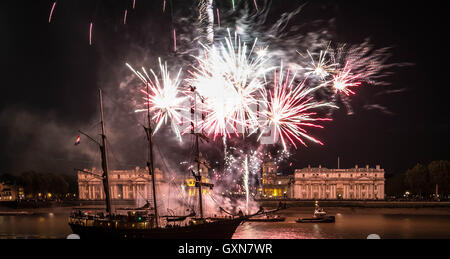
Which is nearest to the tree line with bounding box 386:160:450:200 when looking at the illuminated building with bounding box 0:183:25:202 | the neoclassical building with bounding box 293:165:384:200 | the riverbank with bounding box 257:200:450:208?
the riverbank with bounding box 257:200:450:208

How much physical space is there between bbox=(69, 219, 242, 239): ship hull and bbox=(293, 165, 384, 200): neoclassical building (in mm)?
105824

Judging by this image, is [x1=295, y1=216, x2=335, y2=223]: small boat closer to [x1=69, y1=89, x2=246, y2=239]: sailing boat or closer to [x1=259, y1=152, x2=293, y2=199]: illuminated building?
[x1=69, y1=89, x2=246, y2=239]: sailing boat

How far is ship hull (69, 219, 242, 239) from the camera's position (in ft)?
131

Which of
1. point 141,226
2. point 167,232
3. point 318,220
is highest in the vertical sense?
point 141,226

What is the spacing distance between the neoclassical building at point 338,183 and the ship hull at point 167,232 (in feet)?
347

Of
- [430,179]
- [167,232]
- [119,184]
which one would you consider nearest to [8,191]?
[119,184]


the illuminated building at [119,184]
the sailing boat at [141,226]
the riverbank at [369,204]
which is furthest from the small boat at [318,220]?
the illuminated building at [119,184]

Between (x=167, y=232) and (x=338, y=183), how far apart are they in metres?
116

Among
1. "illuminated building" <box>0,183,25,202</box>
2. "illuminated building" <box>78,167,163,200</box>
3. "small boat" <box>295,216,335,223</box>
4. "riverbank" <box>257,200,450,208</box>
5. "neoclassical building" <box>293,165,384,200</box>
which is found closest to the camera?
"small boat" <box>295,216,335,223</box>

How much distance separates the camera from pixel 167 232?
131ft

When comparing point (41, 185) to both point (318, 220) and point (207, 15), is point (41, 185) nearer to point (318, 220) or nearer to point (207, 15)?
point (318, 220)

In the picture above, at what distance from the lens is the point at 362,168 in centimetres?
14775
